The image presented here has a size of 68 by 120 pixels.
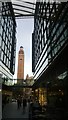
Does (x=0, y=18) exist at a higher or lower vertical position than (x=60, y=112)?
higher

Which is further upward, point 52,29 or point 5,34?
point 5,34

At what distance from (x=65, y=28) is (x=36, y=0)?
24.5m

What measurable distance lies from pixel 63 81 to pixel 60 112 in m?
3.30

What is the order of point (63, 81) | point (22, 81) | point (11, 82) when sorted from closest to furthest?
point (63, 81) < point (11, 82) < point (22, 81)

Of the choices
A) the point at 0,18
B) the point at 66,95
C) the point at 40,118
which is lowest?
the point at 40,118

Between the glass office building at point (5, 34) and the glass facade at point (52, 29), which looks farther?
the glass office building at point (5, 34)

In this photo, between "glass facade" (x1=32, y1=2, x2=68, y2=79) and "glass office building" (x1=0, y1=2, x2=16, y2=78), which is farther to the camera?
"glass office building" (x1=0, y1=2, x2=16, y2=78)

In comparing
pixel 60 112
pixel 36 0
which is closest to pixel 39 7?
pixel 36 0

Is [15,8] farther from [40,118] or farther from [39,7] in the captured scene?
[40,118]

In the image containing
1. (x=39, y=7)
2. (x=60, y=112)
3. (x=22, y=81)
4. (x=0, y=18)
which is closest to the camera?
(x=60, y=112)

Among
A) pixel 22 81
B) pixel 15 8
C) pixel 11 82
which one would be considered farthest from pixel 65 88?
pixel 22 81

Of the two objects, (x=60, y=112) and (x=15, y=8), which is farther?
(x=15, y=8)

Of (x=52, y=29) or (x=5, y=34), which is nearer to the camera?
(x=52, y=29)

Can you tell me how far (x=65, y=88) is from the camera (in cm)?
2019
